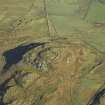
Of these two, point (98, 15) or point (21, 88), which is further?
point (98, 15)

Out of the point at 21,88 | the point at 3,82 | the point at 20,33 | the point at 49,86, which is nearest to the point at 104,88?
the point at 49,86

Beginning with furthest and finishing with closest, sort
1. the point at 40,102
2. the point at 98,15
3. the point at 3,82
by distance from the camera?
the point at 98,15 → the point at 3,82 → the point at 40,102

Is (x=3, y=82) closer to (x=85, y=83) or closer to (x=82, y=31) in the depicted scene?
(x=85, y=83)

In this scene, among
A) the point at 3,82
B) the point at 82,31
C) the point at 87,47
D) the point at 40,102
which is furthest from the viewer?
the point at 82,31

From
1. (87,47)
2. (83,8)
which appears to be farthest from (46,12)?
(87,47)

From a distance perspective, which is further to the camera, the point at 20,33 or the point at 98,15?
the point at 98,15

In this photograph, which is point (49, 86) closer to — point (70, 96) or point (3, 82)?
point (70, 96)

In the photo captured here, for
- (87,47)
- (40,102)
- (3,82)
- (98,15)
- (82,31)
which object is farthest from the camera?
(98,15)

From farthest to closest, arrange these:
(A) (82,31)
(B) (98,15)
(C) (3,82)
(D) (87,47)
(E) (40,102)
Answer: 1. (B) (98,15)
2. (A) (82,31)
3. (D) (87,47)
4. (C) (3,82)
5. (E) (40,102)

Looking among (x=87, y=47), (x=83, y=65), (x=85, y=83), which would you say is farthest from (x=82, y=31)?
(x=85, y=83)
